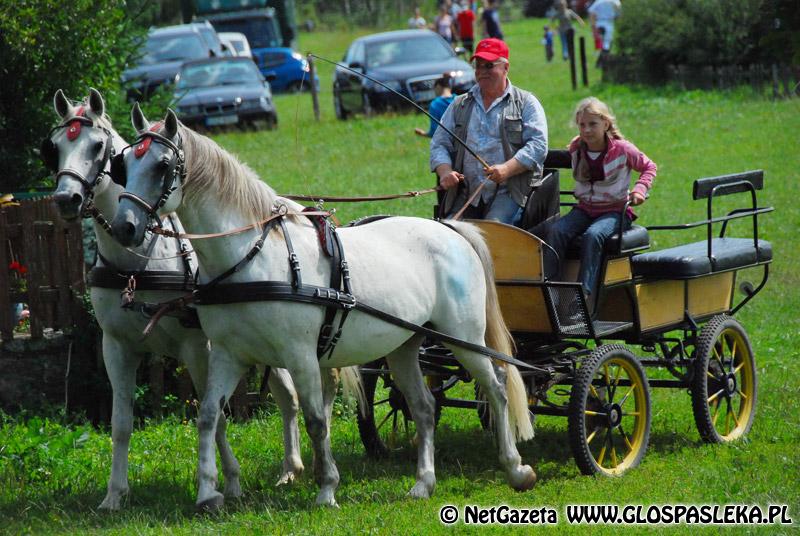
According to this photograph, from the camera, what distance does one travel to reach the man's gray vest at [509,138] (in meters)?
7.24

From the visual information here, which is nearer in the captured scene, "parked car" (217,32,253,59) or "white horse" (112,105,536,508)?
"white horse" (112,105,536,508)

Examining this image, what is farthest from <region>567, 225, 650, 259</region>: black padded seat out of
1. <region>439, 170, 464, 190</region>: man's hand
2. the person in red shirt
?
the person in red shirt

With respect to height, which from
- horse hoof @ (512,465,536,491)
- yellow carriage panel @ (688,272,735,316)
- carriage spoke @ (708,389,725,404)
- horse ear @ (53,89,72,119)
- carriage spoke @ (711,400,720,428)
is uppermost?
horse ear @ (53,89,72,119)

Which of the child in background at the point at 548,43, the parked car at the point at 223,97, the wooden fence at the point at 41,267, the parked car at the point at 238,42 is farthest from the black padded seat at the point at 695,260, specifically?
the child in background at the point at 548,43

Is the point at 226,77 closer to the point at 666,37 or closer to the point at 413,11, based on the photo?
the point at 666,37

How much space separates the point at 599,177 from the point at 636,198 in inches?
12.3

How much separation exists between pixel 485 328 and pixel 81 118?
2.53 meters

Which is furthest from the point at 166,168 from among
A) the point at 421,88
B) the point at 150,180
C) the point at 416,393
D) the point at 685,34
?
the point at 685,34

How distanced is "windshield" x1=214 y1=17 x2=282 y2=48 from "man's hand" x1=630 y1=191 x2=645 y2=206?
29500 millimetres

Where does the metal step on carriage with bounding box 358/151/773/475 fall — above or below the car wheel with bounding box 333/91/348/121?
above

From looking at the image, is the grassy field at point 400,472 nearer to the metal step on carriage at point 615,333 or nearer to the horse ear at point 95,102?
the metal step on carriage at point 615,333

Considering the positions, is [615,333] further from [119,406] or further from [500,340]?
[119,406]

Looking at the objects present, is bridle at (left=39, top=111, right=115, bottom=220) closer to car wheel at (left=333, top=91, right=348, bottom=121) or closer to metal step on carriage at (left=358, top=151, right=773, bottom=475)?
metal step on carriage at (left=358, top=151, right=773, bottom=475)

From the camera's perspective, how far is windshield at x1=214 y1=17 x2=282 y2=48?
3544cm
